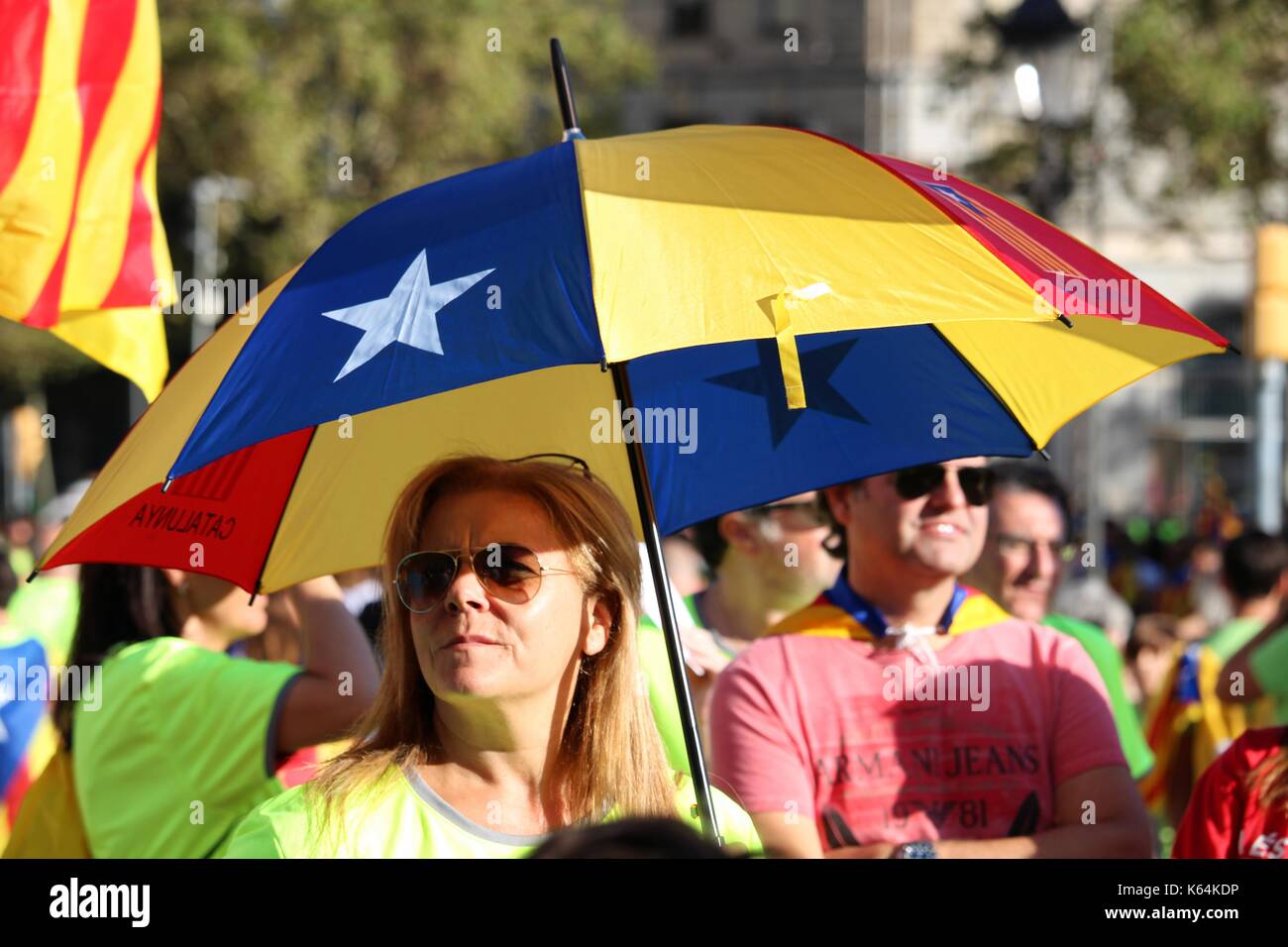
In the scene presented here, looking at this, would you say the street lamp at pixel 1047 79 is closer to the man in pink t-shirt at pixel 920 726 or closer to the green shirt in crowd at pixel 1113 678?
the green shirt in crowd at pixel 1113 678

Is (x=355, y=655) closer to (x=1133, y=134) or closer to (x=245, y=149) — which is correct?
(x=245, y=149)

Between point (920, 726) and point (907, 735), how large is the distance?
4cm

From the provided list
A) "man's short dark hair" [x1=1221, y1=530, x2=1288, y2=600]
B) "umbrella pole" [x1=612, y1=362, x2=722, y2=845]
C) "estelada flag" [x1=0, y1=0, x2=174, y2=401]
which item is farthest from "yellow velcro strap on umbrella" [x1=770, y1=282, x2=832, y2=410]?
"man's short dark hair" [x1=1221, y1=530, x2=1288, y2=600]

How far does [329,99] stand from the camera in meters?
25.9

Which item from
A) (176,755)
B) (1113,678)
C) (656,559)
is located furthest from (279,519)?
(1113,678)

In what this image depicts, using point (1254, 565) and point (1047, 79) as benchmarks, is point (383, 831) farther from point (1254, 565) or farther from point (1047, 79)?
point (1047, 79)

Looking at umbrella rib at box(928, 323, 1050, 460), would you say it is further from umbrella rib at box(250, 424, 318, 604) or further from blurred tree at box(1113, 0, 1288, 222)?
blurred tree at box(1113, 0, 1288, 222)

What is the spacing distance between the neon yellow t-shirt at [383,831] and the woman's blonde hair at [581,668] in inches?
3.7

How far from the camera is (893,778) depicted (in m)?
3.70

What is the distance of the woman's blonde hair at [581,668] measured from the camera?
2906mm

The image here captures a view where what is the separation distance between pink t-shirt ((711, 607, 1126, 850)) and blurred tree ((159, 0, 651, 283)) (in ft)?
68.0

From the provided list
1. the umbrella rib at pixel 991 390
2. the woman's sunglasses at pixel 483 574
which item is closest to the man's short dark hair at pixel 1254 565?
the umbrella rib at pixel 991 390

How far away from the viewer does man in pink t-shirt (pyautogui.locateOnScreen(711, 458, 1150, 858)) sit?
12.0 feet
